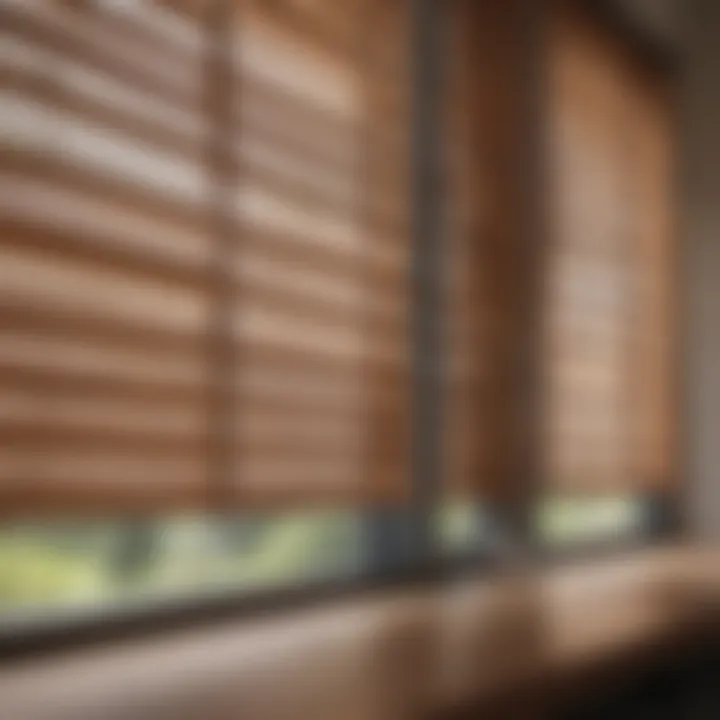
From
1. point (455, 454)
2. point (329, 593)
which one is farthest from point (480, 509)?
point (329, 593)

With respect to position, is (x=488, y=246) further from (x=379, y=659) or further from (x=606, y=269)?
(x=379, y=659)

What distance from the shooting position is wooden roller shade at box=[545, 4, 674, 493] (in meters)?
2.25

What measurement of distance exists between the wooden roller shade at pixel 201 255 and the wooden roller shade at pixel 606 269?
519mm

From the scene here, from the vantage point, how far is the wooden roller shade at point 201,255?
1.17 metres

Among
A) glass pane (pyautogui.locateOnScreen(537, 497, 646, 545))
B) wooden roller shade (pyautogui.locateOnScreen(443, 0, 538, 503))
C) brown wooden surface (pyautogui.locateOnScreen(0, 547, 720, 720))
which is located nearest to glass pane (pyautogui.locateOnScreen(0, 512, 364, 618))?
brown wooden surface (pyautogui.locateOnScreen(0, 547, 720, 720))

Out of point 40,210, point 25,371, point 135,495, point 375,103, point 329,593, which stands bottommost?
point 329,593

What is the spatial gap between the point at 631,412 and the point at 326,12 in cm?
112

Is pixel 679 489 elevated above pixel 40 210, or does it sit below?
below

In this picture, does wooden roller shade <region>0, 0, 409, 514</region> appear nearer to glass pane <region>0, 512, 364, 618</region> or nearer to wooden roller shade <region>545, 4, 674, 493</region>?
glass pane <region>0, 512, 364, 618</region>

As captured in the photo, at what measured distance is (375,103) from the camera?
1.74m

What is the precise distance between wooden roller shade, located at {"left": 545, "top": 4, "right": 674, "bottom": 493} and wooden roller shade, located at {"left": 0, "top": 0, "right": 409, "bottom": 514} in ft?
1.70

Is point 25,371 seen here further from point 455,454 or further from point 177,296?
point 455,454

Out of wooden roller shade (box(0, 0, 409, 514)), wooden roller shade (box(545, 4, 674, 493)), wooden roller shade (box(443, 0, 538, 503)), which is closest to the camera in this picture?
wooden roller shade (box(0, 0, 409, 514))

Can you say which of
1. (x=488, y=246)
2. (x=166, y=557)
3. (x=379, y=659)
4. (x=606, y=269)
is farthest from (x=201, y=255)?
(x=606, y=269)
